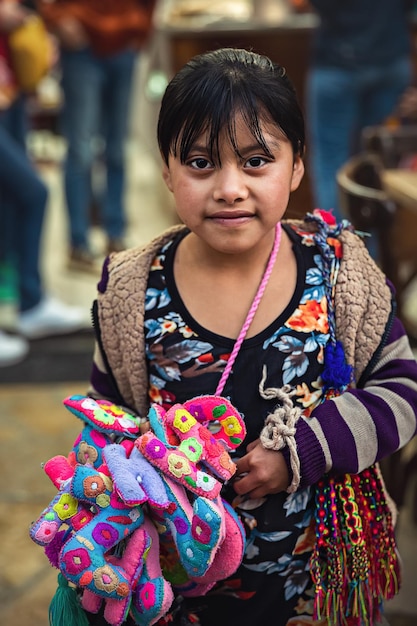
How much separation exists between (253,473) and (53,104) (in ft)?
21.9

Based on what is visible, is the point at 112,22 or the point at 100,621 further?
the point at 112,22

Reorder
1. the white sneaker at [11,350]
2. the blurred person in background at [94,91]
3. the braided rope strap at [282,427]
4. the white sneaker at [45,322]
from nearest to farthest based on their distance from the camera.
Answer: the braided rope strap at [282,427], the white sneaker at [11,350], the white sneaker at [45,322], the blurred person in background at [94,91]

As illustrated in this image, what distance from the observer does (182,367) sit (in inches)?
49.9

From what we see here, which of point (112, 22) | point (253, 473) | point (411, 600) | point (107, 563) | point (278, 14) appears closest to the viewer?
point (107, 563)

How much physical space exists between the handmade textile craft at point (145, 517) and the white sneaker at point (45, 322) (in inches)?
107

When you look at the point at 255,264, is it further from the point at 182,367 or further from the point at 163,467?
the point at 163,467

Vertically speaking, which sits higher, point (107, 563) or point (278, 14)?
point (278, 14)

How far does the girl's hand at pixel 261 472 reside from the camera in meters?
1.21

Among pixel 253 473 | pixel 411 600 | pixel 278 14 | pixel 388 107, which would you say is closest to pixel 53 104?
pixel 278 14

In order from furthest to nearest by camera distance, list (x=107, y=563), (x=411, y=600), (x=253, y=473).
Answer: (x=411, y=600)
(x=253, y=473)
(x=107, y=563)

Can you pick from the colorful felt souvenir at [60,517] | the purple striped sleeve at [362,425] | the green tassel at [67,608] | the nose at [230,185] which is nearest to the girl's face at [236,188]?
the nose at [230,185]

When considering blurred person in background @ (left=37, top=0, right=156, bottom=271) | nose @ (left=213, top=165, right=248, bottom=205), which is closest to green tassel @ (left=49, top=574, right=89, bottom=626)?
nose @ (left=213, top=165, right=248, bottom=205)

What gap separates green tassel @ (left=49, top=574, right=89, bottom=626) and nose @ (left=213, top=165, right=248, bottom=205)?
56 centimetres

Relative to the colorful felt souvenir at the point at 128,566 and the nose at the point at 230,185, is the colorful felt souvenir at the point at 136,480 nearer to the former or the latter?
the colorful felt souvenir at the point at 128,566
